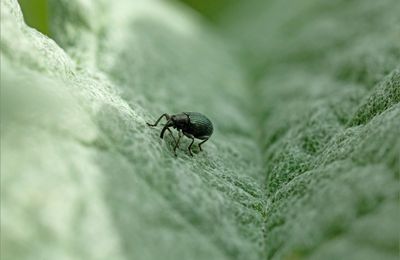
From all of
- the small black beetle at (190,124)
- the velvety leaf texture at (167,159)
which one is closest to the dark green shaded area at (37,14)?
the velvety leaf texture at (167,159)

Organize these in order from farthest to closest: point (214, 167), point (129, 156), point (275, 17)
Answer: point (275, 17) < point (214, 167) < point (129, 156)

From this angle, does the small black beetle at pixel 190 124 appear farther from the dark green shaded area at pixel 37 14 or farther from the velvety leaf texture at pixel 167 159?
the dark green shaded area at pixel 37 14

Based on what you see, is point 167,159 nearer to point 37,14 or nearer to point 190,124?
point 190,124

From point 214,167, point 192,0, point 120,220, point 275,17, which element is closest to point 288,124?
point 214,167

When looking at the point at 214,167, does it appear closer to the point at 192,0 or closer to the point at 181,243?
the point at 181,243

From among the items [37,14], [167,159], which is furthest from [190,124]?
[37,14]

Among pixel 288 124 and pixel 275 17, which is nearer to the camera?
pixel 288 124

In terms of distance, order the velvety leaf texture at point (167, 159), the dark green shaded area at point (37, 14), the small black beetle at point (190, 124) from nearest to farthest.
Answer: the velvety leaf texture at point (167, 159), the small black beetle at point (190, 124), the dark green shaded area at point (37, 14)

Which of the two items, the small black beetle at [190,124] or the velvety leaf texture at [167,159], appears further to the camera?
the small black beetle at [190,124]
